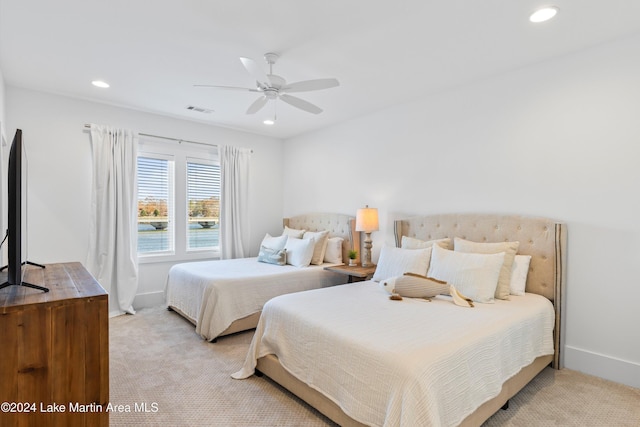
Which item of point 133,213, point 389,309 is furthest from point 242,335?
point 133,213

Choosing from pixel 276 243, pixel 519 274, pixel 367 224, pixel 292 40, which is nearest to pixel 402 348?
pixel 519 274

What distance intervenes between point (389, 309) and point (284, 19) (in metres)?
2.16

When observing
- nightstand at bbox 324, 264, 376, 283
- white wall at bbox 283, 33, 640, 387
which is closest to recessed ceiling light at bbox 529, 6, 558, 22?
white wall at bbox 283, 33, 640, 387

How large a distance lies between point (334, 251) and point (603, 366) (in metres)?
2.91

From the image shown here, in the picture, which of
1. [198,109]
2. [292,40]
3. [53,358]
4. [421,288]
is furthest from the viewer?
[198,109]

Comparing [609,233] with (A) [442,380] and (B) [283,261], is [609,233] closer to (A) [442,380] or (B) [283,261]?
(A) [442,380]

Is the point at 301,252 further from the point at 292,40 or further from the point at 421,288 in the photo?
the point at 292,40

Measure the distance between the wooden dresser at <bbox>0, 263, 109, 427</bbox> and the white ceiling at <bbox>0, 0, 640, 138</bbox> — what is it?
6.16 feet

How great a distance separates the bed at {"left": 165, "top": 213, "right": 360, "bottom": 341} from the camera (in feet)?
11.3

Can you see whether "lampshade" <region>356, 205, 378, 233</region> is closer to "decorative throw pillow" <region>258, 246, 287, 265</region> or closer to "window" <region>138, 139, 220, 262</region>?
"decorative throw pillow" <region>258, 246, 287, 265</region>

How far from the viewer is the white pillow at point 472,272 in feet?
8.84

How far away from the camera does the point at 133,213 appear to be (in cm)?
439

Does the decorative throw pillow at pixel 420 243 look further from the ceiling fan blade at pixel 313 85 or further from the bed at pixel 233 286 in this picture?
the ceiling fan blade at pixel 313 85

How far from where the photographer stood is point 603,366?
2.66m
